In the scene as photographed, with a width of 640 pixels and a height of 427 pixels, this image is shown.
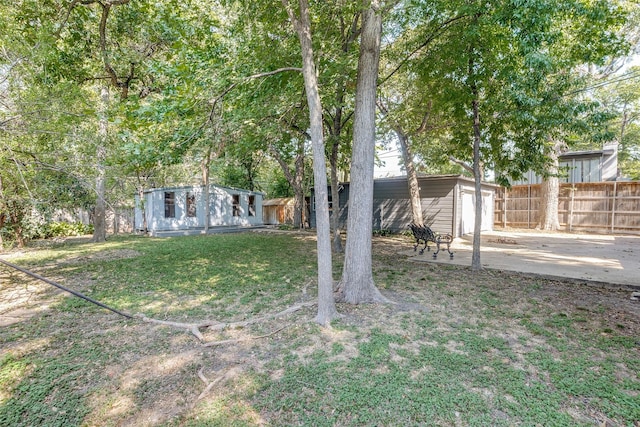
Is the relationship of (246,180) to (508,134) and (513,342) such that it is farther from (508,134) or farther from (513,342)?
(513,342)

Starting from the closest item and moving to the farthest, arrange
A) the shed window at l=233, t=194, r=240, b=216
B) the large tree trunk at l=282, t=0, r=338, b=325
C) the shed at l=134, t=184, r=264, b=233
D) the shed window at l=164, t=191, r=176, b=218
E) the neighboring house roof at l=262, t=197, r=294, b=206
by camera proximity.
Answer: the large tree trunk at l=282, t=0, r=338, b=325
the shed at l=134, t=184, r=264, b=233
the shed window at l=164, t=191, r=176, b=218
the shed window at l=233, t=194, r=240, b=216
the neighboring house roof at l=262, t=197, r=294, b=206

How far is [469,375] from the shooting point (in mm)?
2646

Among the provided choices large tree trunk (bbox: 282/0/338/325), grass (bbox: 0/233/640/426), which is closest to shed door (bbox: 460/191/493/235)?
grass (bbox: 0/233/640/426)

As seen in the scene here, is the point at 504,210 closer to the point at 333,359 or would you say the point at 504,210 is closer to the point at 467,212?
the point at 467,212

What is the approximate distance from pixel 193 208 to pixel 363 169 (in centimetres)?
1335

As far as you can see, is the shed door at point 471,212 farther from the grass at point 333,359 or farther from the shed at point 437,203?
the grass at point 333,359

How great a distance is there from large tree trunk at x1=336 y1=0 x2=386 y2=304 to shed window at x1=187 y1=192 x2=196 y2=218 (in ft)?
43.1

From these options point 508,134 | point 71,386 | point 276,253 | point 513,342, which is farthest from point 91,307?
point 508,134

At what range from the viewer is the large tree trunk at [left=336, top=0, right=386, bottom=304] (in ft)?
14.2

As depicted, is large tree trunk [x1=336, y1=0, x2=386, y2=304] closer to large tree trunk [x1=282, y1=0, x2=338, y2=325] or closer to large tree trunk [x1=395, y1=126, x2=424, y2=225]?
large tree trunk [x1=282, y1=0, x2=338, y2=325]

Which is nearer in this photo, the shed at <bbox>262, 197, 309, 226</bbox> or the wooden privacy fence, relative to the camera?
the wooden privacy fence

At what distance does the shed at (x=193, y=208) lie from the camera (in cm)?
1445

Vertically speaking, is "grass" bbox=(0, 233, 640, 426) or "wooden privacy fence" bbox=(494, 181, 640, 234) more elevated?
"wooden privacy fence" bbox=(494, 181, 640, 234)

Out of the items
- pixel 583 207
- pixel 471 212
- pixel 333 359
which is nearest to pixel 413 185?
pixel 471 212
